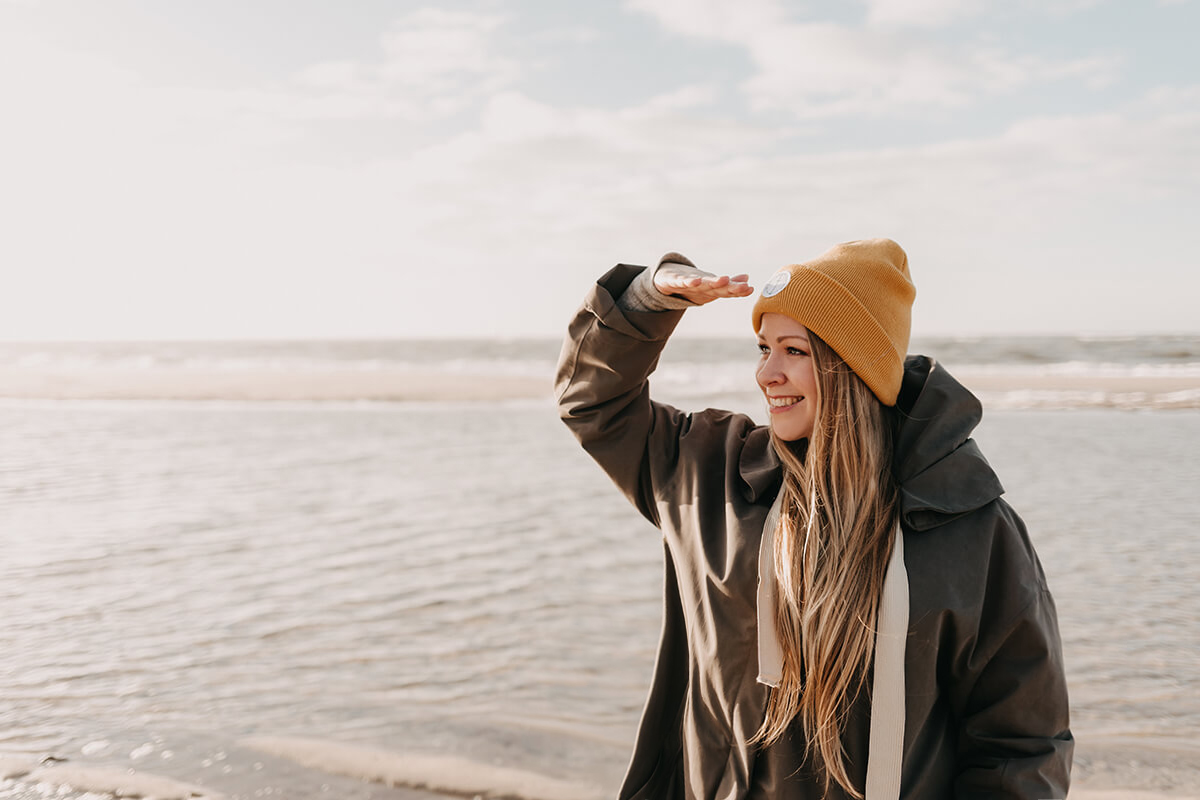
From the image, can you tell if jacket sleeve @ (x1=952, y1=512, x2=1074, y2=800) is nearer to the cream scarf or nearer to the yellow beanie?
the cream scarf

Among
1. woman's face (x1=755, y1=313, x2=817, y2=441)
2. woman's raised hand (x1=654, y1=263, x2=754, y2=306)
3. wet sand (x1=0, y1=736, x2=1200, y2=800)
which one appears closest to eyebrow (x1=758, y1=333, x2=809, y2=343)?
woman's face (x1=755, y1=313, x2=817, y2=441)

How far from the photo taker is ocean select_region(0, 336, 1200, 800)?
3.60 meters

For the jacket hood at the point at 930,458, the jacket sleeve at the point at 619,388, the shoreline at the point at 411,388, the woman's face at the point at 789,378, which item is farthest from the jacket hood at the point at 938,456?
the shoreline at the point at 411,388

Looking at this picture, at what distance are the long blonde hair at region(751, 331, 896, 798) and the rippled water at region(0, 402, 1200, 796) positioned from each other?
1.85m

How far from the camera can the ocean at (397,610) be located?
360cm

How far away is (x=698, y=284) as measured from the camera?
1900mm

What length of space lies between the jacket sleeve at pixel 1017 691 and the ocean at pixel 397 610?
1978 millimetres

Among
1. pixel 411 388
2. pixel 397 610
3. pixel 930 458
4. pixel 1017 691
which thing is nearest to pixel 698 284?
pixel 930 458

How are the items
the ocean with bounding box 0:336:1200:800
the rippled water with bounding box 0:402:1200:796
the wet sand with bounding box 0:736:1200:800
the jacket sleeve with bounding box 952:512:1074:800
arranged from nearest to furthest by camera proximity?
1. the jacket sleeve with bounding box 952:512:1074:800
2. the wet sand with bounding box 0:736:1200:800
3. the ocean with bounding box 0:336:1200:800
4. the rippled water with bounding box 0:402:1200:796

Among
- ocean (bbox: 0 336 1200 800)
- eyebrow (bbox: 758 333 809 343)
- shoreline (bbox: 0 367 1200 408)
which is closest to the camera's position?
eyebrow (bbox: 758 333 809 343)

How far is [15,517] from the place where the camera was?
725 cm

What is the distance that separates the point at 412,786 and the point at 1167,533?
6.01 meters

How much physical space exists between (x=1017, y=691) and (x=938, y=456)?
0.50m

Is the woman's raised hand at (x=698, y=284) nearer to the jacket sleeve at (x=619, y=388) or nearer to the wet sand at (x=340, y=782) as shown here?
the jacket sleeve at (x=619, y=388)
